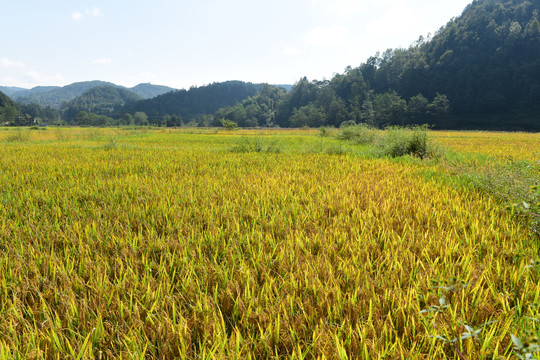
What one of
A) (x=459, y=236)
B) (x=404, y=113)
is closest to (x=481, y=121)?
(x=404, y=113)

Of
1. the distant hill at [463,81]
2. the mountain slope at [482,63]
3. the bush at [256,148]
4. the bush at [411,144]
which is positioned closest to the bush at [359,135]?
the bush at [411,144]

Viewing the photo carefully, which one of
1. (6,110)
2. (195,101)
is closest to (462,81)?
(195,101)

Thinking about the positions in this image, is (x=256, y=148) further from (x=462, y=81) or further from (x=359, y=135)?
(x=462, y=81)

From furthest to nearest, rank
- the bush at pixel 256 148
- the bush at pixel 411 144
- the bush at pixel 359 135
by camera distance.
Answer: the bush at pixel 359 135, the bush at pixel 256 148, the bush at pixel 411 144

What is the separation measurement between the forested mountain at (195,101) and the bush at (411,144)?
152937 mm

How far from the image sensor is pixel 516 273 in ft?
5.54

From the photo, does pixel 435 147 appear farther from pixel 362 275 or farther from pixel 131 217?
pixel 131 217

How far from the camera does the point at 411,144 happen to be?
8570 millimetres

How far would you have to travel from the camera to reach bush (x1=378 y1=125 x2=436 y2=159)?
27.1 feet

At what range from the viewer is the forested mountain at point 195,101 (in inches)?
5925

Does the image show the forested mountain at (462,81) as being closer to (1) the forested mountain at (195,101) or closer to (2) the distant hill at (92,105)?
(1) the forested mountain at (195,101)

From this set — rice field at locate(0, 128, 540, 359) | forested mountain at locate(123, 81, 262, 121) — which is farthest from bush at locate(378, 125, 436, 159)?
forested mountain at locate(123, 81, 262, 121)

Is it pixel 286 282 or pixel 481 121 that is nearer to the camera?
pixel 286 282

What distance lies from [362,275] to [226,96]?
584ft
